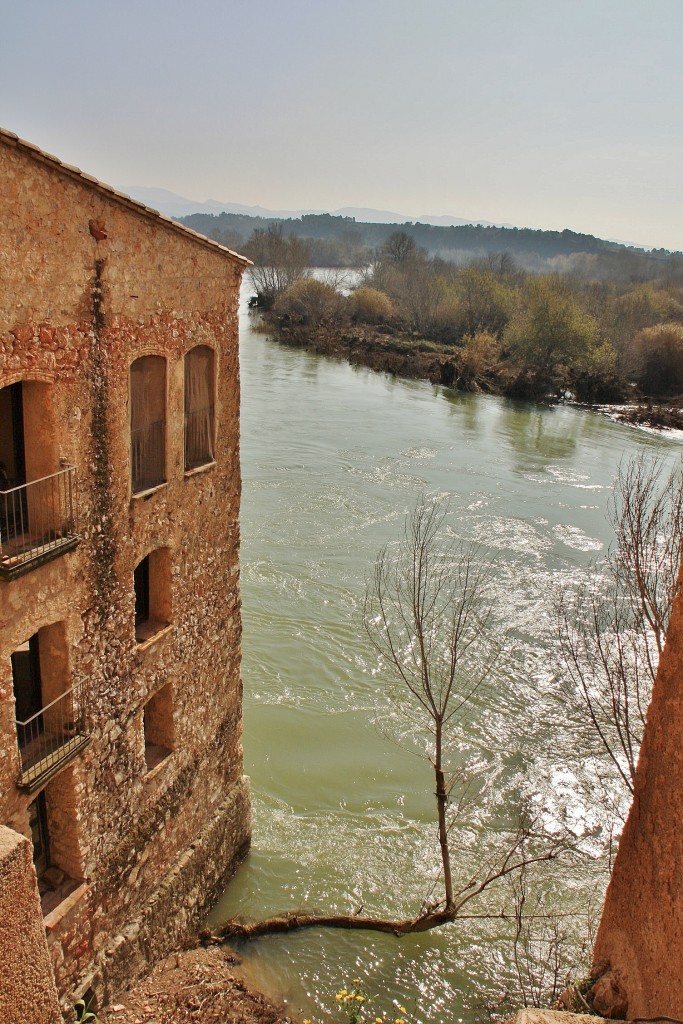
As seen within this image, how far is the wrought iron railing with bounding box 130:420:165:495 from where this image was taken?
878 cm

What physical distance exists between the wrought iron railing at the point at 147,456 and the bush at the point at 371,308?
68.7m

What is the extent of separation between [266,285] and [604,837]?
249 ft

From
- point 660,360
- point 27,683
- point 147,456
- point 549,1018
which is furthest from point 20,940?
point 660,360

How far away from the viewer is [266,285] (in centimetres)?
8256

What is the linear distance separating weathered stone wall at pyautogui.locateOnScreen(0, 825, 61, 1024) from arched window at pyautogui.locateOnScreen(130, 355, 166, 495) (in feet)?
13.0

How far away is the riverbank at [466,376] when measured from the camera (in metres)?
47.7

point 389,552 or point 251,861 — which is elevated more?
point 389,552

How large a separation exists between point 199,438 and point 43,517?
300 cm

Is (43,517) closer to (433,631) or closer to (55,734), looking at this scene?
(55,734)

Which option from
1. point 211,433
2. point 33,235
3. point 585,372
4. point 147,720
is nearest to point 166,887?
point 147,720

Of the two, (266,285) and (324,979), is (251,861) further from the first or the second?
(266,285)

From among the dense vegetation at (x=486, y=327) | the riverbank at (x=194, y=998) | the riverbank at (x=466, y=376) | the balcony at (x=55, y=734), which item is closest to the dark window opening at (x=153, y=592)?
the balcony at (x=55, y=734)

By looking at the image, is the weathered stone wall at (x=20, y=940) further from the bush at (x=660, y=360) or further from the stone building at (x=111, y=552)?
the bush at (x=660, y=360)

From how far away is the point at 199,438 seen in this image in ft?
32.8
